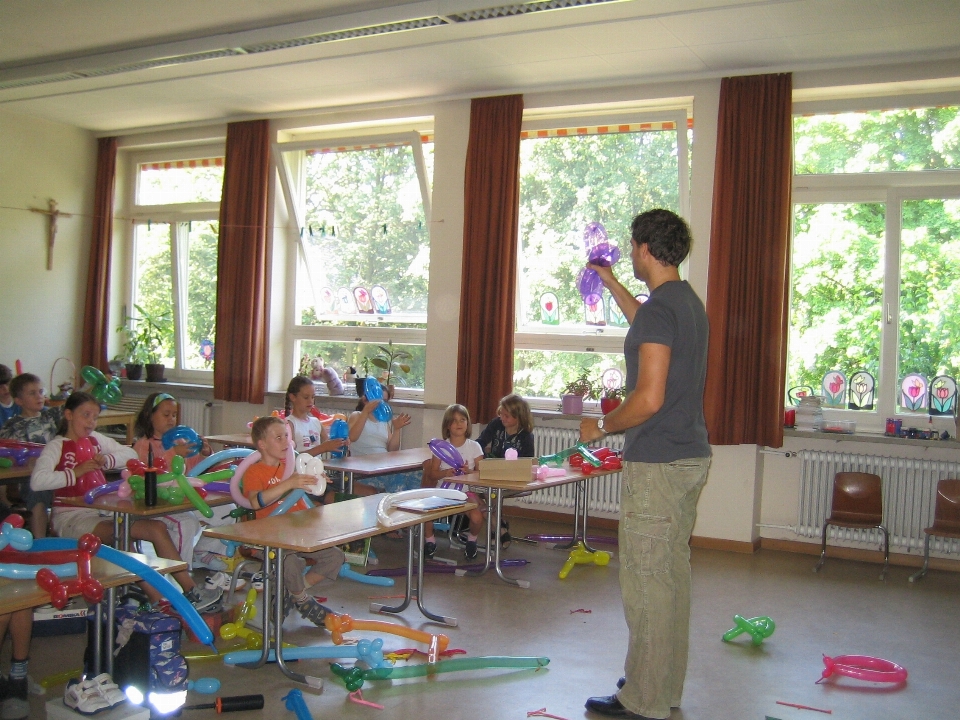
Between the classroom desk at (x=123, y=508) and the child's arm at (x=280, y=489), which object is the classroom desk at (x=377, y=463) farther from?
the classroom desk at (x=123, y=508)

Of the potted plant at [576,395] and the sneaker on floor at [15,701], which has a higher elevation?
the potted plant at [576,395]

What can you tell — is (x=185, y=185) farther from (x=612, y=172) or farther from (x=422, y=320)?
(x=612, y=172)

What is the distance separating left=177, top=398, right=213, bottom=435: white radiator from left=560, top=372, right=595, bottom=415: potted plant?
375cm

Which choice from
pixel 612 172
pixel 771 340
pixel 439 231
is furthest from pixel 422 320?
pixel 771 340

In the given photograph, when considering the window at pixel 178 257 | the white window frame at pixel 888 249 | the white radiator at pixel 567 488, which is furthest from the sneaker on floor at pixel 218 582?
the window at pixel 178 257

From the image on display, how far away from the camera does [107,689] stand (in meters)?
2.88

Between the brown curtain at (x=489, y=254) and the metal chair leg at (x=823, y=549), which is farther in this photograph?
the brown curtain at (x=489, y=254)

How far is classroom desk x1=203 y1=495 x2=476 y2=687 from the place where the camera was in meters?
3.42

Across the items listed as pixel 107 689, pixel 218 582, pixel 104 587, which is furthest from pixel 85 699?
pixel 218 582

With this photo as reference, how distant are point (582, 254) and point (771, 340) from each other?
183 centimetres

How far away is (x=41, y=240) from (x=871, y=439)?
8.06 metres

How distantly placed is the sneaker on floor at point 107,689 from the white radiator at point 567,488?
446cm

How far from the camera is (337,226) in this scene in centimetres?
838

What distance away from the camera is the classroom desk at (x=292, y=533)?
3.42 m
